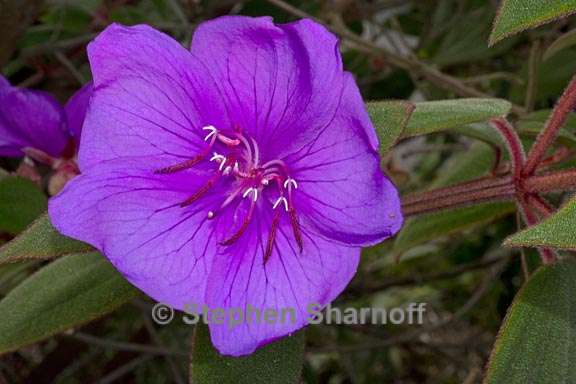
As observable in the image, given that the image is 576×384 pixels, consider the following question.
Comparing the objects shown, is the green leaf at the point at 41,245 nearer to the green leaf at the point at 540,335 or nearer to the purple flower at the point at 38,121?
the purple flower at the point at 38,121

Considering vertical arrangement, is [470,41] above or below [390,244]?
above

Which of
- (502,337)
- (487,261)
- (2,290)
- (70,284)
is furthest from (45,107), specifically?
(487,261)

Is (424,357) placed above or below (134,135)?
below

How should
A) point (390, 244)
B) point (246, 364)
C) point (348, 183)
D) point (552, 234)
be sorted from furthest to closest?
1. point (390, 244)
2. point (246, 364)
3. point (348, 183)
4. point (552, 234)

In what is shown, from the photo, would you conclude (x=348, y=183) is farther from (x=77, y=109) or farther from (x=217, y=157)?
(x=77, y=109)

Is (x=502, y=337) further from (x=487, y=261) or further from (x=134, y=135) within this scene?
(x=487, y=261)

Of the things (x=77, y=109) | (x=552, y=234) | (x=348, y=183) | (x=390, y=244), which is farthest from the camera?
(x=390, y=244)

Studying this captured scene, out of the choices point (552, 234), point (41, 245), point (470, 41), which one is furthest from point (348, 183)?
point (470, 41)
